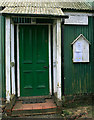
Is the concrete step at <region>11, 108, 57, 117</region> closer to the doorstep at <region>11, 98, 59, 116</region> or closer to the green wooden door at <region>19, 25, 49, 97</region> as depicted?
the doorstep at <region>11, 98, 59, 116</region>

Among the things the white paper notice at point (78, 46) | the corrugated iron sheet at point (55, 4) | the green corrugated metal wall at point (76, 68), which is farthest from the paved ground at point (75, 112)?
the corrugated iron sheet at point (55, 4)

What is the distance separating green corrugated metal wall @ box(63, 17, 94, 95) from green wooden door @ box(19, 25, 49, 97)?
26.6 inches

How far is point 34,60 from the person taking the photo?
461 centimetres

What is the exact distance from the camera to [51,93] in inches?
183

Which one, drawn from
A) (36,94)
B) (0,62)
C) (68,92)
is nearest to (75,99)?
(68,92)

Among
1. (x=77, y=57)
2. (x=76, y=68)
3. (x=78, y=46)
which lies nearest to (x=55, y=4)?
(x=78, y=46)

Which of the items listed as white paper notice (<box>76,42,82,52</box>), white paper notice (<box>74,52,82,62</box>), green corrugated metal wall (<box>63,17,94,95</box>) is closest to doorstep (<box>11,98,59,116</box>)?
green corrugated metal wall (<box>63,17,94,95</box>)

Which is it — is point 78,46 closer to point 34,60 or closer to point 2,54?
point 34,60

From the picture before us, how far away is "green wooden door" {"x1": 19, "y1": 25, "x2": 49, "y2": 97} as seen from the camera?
4578 mm

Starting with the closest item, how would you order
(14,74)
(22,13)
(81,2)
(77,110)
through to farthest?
1. (22,13)
2. (77,110)
3. (14,74)
4. (81,2)

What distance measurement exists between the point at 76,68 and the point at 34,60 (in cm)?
144

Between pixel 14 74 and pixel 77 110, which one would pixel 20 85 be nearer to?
pixel 14 74

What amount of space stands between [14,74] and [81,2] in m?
3.60

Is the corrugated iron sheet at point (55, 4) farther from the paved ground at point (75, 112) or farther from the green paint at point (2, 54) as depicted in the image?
the paved ground at point (75, 112)
